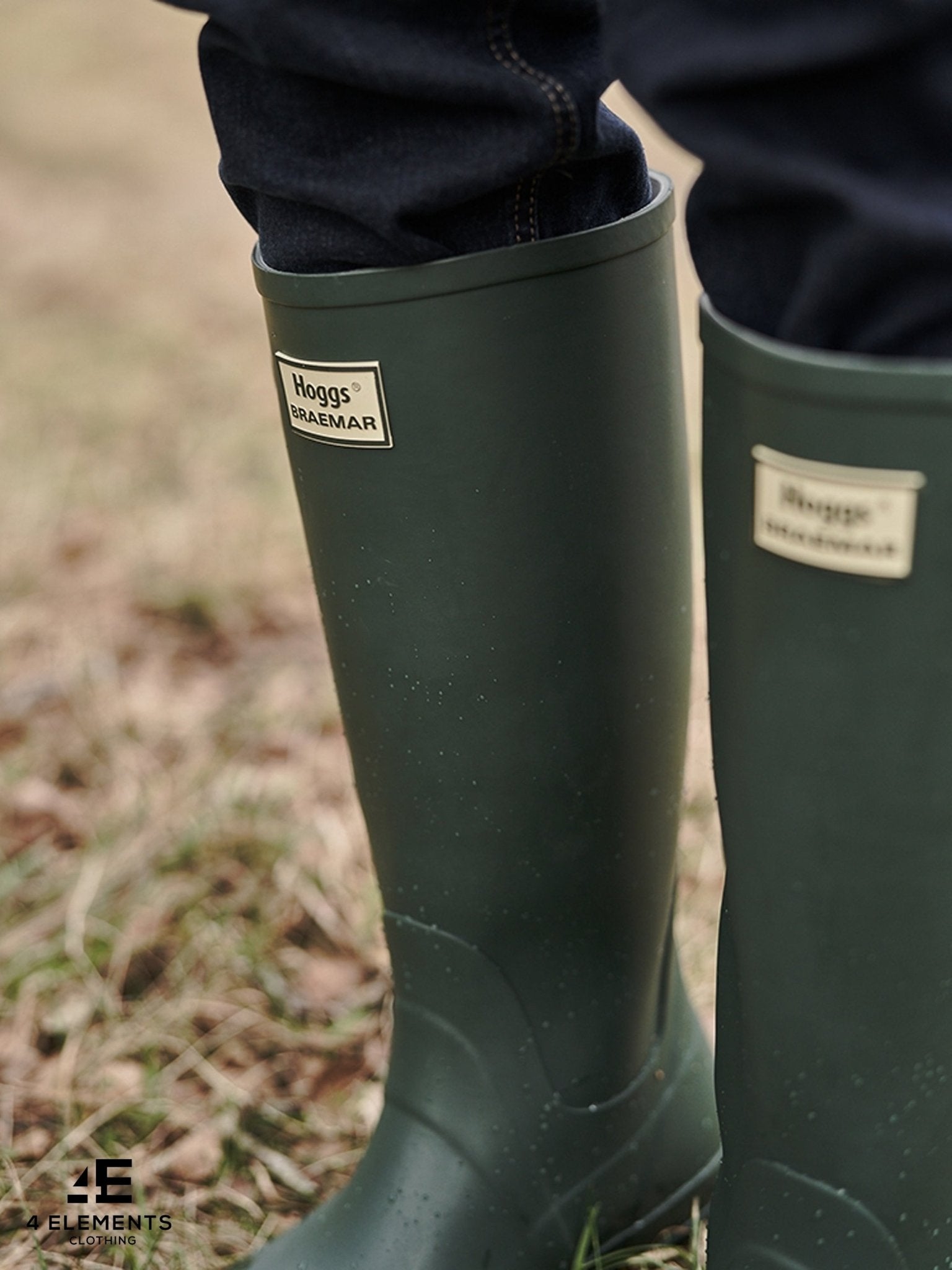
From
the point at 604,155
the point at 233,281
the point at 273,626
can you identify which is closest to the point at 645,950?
the point at 604,155

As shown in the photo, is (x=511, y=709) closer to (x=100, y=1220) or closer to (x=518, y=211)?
(x=518, y=211)

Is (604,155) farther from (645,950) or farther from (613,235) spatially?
(645,950)

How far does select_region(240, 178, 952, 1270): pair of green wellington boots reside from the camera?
1.86 feet

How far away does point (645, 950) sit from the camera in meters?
0.93

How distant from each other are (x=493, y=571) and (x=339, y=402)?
13 cm

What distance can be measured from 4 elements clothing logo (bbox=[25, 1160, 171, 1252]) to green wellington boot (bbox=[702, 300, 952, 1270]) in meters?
0.48

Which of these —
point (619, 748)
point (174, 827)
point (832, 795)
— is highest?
point (832, 795)

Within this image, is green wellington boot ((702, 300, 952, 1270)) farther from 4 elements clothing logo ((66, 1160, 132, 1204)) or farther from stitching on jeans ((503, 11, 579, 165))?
4 elements clothing logo ((66, 1160, 132, 1204))

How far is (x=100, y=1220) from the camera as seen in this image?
3.33ft

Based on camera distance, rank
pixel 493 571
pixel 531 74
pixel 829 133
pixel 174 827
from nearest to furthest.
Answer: pixel 829 133, pixel 531 74, pixel 493 571, pixel 174 827

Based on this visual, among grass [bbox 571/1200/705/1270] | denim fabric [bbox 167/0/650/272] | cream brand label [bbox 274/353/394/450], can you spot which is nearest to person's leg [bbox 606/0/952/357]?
denim fabric [bbox 167/0/650/272]

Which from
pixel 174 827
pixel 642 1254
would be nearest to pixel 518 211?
pixel 642 1254

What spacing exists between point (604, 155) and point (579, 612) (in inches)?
10.4

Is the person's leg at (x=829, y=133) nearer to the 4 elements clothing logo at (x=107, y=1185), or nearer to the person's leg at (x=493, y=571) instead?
the person's leg at (x=493, y=571)
